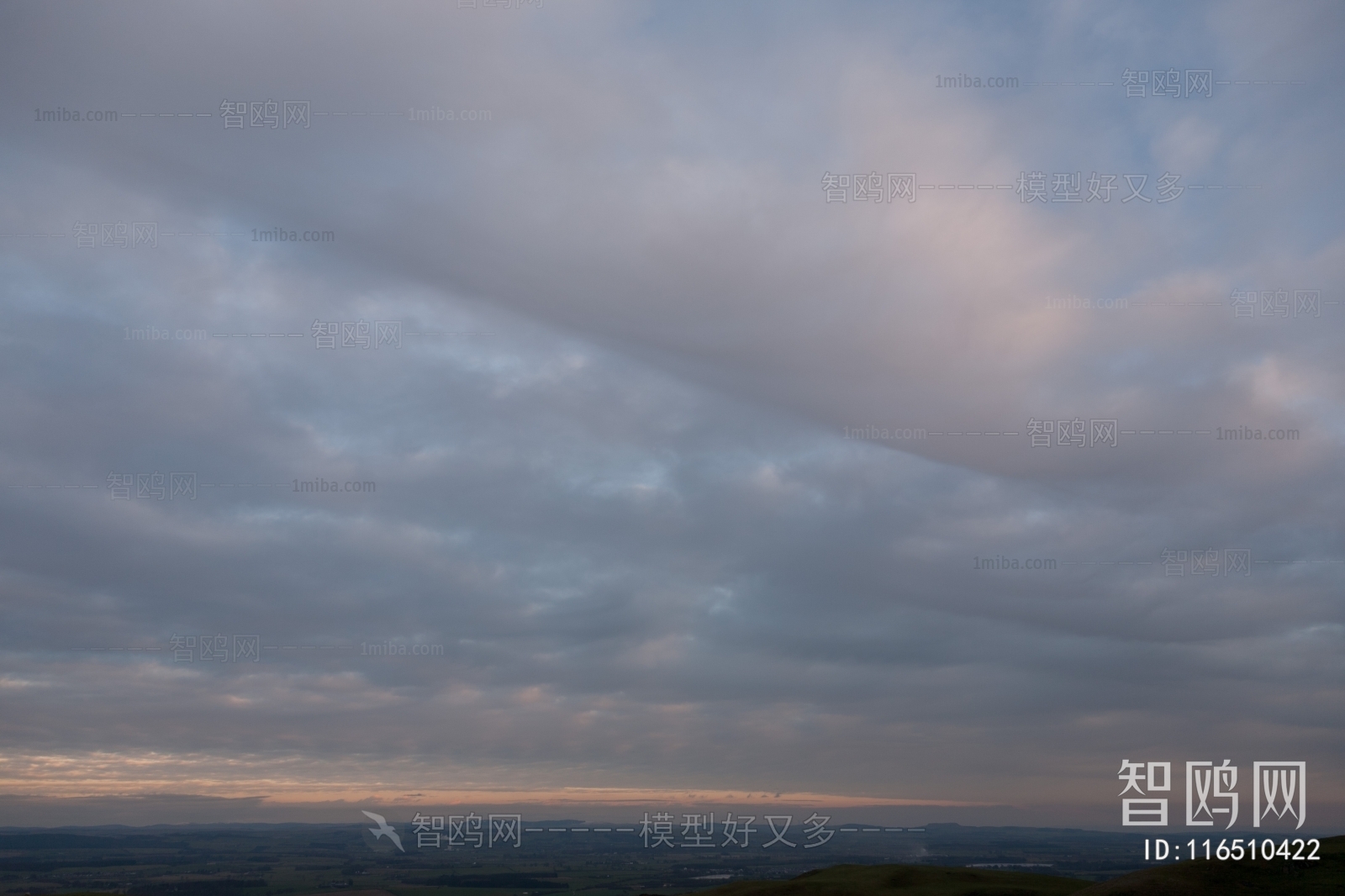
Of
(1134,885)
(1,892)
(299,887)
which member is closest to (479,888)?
(299,887)

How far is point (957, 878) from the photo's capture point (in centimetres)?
9319

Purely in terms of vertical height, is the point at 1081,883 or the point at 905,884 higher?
the point at 905,884

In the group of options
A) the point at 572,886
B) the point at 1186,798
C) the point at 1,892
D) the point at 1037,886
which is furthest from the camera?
the point at 572,886

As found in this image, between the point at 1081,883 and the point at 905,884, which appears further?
the point at 1081,883

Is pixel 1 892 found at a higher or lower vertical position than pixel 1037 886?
lower

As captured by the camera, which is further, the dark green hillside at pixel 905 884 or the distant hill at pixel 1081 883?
the dark green hillside at pixel 905 884

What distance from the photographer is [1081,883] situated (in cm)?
9975

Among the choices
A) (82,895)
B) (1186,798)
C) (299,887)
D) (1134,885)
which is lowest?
(299,887)

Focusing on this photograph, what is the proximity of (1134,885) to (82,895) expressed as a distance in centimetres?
10553

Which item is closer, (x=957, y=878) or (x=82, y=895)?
(x=957, y=878)

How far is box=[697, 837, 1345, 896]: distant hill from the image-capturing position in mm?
66875

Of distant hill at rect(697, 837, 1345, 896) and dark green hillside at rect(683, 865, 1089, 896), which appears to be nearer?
distant hill at rect(697, 837, 1345, 896)

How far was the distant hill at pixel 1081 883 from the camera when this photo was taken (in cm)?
6688

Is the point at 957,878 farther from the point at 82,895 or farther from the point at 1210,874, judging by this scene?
the point at 82,895
